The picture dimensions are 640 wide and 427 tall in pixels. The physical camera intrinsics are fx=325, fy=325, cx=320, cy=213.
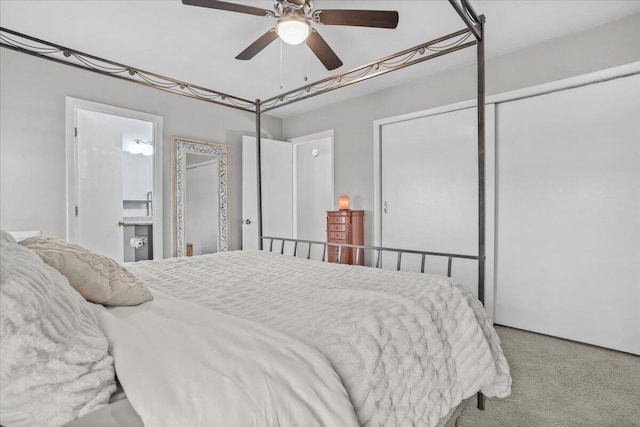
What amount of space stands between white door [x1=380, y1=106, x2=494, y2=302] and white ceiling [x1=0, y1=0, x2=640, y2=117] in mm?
642

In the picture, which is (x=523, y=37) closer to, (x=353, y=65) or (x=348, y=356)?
(x=353, y=65)

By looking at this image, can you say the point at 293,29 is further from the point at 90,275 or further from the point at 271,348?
the point at 271,348

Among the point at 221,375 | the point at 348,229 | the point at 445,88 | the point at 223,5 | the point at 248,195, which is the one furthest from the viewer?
the point at 248,195

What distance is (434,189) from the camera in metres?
3.44

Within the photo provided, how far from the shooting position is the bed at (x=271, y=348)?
2.00 feet

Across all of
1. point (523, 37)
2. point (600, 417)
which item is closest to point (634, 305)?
point (600, 417)

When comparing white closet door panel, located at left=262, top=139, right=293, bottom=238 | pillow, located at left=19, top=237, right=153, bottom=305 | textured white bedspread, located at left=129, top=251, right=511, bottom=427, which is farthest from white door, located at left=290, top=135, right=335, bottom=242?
pillow, located at left=19, top=237, right=153, bottom=305

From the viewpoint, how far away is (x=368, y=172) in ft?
12.9

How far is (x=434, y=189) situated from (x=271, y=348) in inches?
119

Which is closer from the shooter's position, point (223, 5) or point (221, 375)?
point (221, 375)

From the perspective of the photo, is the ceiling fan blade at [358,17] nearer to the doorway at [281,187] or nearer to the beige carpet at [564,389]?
the beige carpet at [564,389]

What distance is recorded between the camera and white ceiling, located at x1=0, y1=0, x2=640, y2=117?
89.2 inches

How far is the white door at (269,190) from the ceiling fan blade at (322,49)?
2.13 meters

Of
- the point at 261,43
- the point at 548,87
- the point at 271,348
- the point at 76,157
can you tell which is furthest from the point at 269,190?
the point at 271,348
